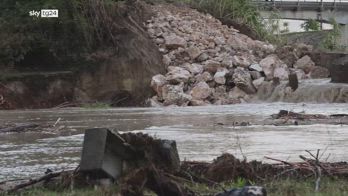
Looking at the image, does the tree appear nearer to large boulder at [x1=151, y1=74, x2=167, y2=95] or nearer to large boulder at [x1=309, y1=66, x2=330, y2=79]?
large boulder at [x1=309, y1=66, x2=330, y2=79]

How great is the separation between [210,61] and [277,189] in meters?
17.8

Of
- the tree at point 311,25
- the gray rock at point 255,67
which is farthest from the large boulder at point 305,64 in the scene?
the tree at point 311,25

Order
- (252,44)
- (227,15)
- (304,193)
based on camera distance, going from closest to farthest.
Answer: (304,193), (252,44), (227,15)

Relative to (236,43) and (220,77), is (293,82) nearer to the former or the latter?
(220,77)

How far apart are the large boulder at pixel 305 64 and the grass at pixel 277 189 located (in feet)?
61.9

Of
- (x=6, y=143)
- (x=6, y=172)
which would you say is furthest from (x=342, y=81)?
(x=6, y=172)

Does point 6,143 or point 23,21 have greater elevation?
point 23,21

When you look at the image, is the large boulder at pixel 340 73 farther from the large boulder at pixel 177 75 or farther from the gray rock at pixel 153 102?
Answer: the gray rock at pixel 153 102

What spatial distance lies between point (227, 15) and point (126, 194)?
2411 cm

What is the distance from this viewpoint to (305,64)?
2264 centimetres

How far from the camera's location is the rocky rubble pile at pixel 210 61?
2002 centimetres

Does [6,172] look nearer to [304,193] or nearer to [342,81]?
[304,193]

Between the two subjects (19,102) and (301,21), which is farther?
(301,21)

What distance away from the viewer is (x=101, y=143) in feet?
12.1
